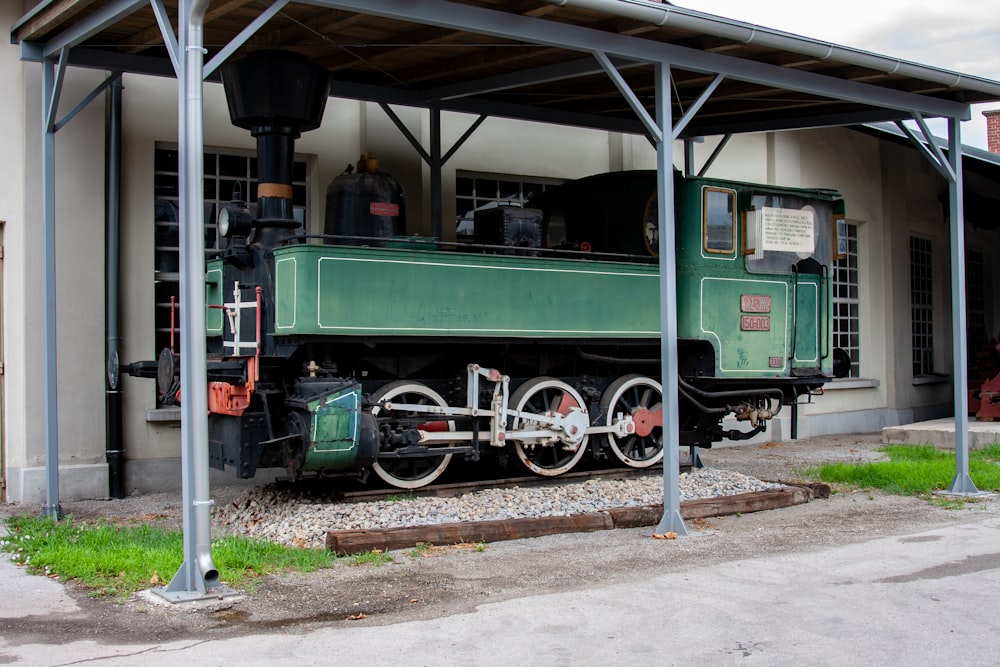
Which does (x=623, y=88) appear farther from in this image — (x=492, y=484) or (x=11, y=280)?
(x=11, y=280)

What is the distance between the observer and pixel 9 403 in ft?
28.9

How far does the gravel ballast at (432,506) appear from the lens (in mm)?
7445

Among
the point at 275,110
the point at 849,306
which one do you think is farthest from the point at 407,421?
the point at 849,306

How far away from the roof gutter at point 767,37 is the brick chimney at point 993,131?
465 inches

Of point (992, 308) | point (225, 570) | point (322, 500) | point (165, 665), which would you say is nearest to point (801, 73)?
point (322, 500)

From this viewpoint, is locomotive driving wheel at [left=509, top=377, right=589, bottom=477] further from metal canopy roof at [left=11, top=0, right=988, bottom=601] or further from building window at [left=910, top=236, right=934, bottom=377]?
building window at [left=910, top=236, right=934, bottom=377]

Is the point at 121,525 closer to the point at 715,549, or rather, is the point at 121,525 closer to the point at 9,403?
the point at 9,403

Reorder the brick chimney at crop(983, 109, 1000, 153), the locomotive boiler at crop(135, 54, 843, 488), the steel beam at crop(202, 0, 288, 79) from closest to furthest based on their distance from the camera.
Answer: the steel beam at crop(202, 0, 288, 79), the locomotive boiler at crop(135, 54, 843, 488), the brick chimney at crop(983, 109, 1000, 153)

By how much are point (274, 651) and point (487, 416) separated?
4117 mm

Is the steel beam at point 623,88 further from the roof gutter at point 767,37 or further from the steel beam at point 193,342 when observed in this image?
the steel beam at point 193,342

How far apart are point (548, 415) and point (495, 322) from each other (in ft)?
3.34

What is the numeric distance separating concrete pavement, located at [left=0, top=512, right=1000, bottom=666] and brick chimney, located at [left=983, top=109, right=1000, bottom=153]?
1563 cm

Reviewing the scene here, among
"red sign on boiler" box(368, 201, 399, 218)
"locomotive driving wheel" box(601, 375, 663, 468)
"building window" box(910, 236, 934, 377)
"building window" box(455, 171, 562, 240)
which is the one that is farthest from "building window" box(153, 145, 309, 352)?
"building window" box(910, 236, 934, 377)

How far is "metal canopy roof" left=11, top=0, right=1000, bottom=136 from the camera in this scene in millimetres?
7207
